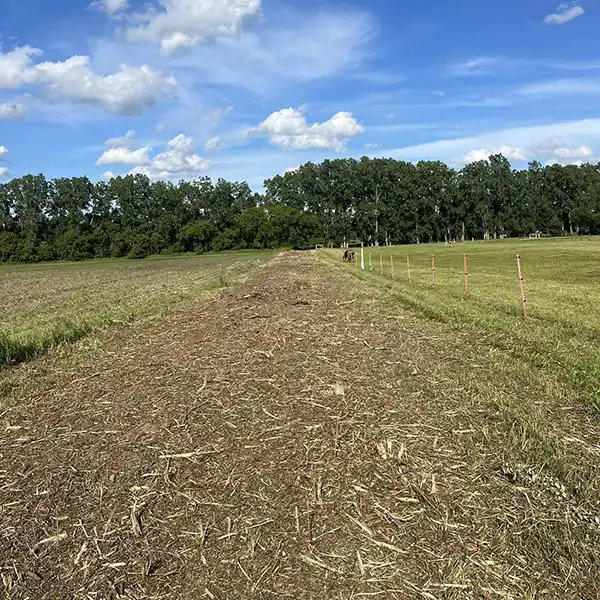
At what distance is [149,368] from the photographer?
22.6ft

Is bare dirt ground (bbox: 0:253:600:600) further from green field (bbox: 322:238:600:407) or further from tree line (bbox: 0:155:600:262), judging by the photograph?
tree line (bbox: 0:155:600:262)

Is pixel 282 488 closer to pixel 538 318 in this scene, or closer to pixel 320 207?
pixel 538 318

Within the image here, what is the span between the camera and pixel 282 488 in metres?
3.60

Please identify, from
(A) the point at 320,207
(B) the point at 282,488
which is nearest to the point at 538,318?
(B) the point at 282,488

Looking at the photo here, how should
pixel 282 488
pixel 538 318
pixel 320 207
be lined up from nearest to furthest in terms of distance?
pixel 282 488 < pixel 538 318 < pixel 320 207

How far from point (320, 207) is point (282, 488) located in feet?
389

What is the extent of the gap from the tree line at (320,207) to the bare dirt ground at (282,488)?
91.9m

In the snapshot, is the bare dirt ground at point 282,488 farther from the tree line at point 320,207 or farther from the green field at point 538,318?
the tree line at point 320,207

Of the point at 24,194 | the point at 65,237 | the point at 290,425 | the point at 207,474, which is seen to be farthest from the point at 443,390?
the point at 24,194

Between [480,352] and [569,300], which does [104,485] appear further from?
[569,300]

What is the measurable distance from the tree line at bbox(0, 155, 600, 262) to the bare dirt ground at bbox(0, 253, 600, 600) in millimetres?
91911

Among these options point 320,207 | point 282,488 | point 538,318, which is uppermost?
point 320,207

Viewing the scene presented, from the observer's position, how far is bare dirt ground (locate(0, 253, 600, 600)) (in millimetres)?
2736

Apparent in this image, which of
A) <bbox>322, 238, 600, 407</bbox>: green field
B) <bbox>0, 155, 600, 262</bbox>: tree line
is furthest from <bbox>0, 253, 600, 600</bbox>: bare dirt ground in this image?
<bbox>0, 155, 600, 262</bbox>: tree line
